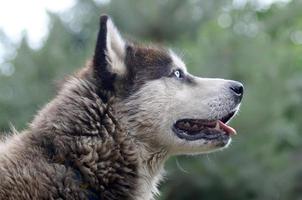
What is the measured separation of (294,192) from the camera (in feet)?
74.2

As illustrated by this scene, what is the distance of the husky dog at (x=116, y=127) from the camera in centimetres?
688

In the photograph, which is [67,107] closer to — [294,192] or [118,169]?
[118,169]

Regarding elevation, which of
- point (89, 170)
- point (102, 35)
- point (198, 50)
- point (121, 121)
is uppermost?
point (198, 50)

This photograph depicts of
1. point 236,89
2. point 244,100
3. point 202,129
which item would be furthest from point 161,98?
point 244,100

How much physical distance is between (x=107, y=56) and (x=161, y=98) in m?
0.63

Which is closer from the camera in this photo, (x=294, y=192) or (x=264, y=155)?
(x=264, y=155)

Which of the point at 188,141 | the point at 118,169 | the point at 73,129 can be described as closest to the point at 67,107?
the point at 73,129

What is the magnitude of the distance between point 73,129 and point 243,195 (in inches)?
595

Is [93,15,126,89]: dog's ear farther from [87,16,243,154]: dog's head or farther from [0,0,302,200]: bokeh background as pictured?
[0,0,302,200]: bokeh background

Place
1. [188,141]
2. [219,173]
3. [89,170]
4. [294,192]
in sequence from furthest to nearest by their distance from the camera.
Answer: [294,192] → [219,173] → [188,141] → [89,170]

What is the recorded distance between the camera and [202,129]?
25.4 ft

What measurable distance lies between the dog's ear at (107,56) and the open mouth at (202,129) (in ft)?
2.31

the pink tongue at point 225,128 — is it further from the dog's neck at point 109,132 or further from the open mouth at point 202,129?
the dog's neck at point 109,132

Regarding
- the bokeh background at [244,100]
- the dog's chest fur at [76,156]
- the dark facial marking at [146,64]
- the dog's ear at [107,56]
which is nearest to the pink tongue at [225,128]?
the dark facial marking at [146,64]
